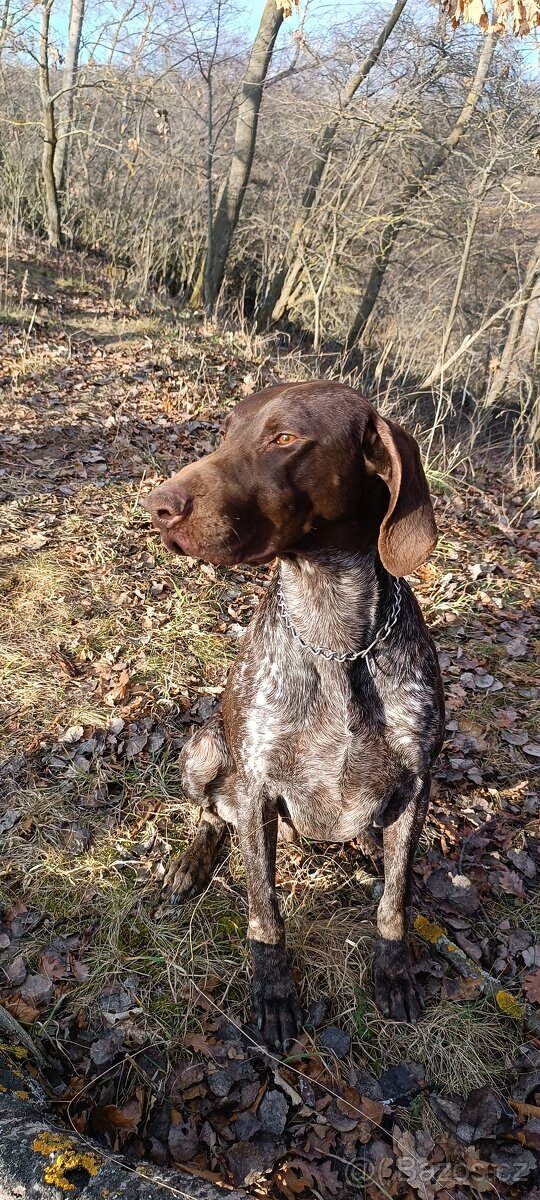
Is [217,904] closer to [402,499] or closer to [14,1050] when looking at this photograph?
[14,1050]

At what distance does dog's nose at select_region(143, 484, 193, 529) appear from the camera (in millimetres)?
1973

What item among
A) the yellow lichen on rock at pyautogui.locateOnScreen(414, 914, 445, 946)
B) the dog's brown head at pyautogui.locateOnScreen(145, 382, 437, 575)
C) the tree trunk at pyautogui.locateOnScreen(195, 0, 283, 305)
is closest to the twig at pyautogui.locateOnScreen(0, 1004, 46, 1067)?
the yellow lichen on rock at pyautogui.locateOnScreen(414, 914, 445, 946)

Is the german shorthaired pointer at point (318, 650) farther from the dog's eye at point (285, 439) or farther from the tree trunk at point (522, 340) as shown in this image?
the tree trunk at point (522, 340)

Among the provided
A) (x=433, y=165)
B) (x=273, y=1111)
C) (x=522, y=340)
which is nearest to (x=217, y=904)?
(x=273, y=1111)

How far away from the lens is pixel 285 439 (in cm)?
213

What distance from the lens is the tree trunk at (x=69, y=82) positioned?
47.8ft

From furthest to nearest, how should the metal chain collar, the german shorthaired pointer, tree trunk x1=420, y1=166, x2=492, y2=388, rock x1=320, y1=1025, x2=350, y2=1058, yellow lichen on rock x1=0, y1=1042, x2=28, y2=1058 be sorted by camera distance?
tree trunk x1=420, y1=166, x2=492, y2=388 < rock x1=320, y1=1025, x2=350, y2=1058 < the metal chain collar < yellow lichen on rock x1=0, y1=1042, x2=28, y2=1058 < the german shorthaired pointer

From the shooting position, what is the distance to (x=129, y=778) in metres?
3.70

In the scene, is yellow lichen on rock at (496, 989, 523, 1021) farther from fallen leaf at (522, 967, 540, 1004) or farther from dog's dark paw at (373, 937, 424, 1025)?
dog's dark paw at (373, 937, 424, 1025)

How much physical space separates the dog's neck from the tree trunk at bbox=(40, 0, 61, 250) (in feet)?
42.7

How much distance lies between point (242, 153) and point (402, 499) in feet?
42.4

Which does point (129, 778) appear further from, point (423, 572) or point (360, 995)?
point (423, 572)

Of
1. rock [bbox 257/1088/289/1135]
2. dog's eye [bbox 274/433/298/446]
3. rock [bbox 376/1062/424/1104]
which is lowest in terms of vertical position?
rock [bbox 257/1088/289/1135]

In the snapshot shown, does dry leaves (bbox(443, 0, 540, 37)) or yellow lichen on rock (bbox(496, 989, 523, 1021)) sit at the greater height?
dry leaves (bbox(443, 0, 540, 37))
